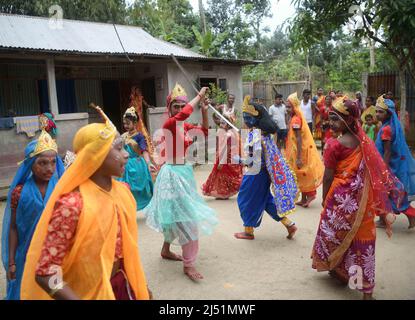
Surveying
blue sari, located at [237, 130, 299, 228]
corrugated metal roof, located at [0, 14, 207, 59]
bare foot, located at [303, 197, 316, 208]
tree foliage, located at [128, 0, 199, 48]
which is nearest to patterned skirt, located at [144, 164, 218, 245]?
blue sari, located at [237, 130, 299, 228]

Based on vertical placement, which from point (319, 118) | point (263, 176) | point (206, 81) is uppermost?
point (206, 81)

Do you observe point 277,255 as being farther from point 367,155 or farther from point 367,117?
point 367,117

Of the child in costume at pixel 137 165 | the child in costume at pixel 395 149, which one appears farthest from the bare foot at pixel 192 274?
the child in costume at pixel 395 149

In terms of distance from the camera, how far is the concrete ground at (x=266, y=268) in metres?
3.58

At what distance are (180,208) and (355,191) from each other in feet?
5.30

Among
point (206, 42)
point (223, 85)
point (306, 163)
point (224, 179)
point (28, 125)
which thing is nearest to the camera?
point (306, 163)

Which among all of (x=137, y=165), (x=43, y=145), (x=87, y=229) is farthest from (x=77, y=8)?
(x=87, y=229)

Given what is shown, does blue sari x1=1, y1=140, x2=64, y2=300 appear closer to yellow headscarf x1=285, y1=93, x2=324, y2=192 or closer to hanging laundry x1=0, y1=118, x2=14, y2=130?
yellow headscarf x1=285, y1=93, x2=324, y2=192

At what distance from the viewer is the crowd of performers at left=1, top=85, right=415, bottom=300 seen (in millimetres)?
1777

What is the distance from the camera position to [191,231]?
12.4 ft

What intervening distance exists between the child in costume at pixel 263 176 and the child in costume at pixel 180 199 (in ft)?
3.15

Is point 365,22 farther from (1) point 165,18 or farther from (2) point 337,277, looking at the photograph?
(1) point 165,18

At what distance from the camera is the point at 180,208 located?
3785 mm

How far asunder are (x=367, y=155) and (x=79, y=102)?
11762mm
